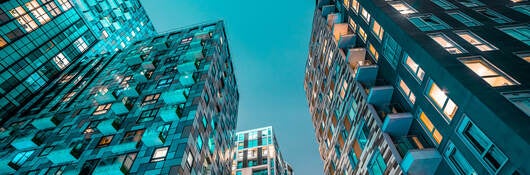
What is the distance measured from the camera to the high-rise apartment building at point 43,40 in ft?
133

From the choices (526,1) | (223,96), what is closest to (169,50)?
(223,96)

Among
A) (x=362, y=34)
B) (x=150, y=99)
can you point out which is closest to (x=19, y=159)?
(x=150, y=99)

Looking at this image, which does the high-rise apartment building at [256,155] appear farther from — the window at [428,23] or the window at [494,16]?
the window at [494,16]

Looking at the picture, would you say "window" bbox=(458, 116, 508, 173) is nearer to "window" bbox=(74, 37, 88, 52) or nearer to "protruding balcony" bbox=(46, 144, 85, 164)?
"protruding balcony" bbox=(46, 144, 85, 164)

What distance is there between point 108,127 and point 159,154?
7.37 metres

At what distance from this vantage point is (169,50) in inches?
1774

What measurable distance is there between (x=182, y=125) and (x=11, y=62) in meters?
34.8

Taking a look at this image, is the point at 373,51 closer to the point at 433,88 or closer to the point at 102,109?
the point at 433,88

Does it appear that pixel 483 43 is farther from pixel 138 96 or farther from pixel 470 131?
pixel 138 96

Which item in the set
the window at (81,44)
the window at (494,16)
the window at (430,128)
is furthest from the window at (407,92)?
the window at (81,44)

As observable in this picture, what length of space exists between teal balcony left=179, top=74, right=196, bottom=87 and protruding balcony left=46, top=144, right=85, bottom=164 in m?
12.9

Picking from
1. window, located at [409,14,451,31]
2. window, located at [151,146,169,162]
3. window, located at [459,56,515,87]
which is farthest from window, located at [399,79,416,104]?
window, located at [151,146,169,162]

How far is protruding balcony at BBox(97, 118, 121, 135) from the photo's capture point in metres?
27.3

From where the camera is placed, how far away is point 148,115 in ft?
95.8
